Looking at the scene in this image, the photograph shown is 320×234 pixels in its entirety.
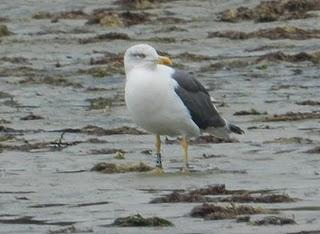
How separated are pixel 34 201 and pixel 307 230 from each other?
2.68 metres

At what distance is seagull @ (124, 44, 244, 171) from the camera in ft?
45.0

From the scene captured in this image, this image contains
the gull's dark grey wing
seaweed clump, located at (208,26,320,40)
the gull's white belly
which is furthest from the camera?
seaweed clump, located at (208,26,320,40)

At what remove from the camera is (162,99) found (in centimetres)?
1376

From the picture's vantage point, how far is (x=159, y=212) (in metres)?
10.9

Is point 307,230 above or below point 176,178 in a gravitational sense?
below

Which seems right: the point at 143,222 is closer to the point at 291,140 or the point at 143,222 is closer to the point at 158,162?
the point at 158,162

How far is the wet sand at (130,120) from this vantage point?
11234 mm

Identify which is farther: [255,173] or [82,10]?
[82,10]

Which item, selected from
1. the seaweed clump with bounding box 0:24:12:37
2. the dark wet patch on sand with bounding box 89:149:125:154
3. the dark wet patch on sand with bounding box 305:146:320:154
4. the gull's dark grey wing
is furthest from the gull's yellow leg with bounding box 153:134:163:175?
the seaweed clump with bounding box 0:24:12:37

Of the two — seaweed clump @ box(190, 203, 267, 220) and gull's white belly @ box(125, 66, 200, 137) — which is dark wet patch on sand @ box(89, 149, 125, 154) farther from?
seaweed clump @ box(190, 203, 267, 220)

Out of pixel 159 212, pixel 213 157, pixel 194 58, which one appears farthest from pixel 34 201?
pixel 194 58

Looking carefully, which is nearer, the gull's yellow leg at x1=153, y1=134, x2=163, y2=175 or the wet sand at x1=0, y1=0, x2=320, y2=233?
the wet sand at x1=0, y1=0, x2=320, y2=233

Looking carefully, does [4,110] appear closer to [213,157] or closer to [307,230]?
[213,157]

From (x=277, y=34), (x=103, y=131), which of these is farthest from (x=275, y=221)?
(x=277, y=34)
